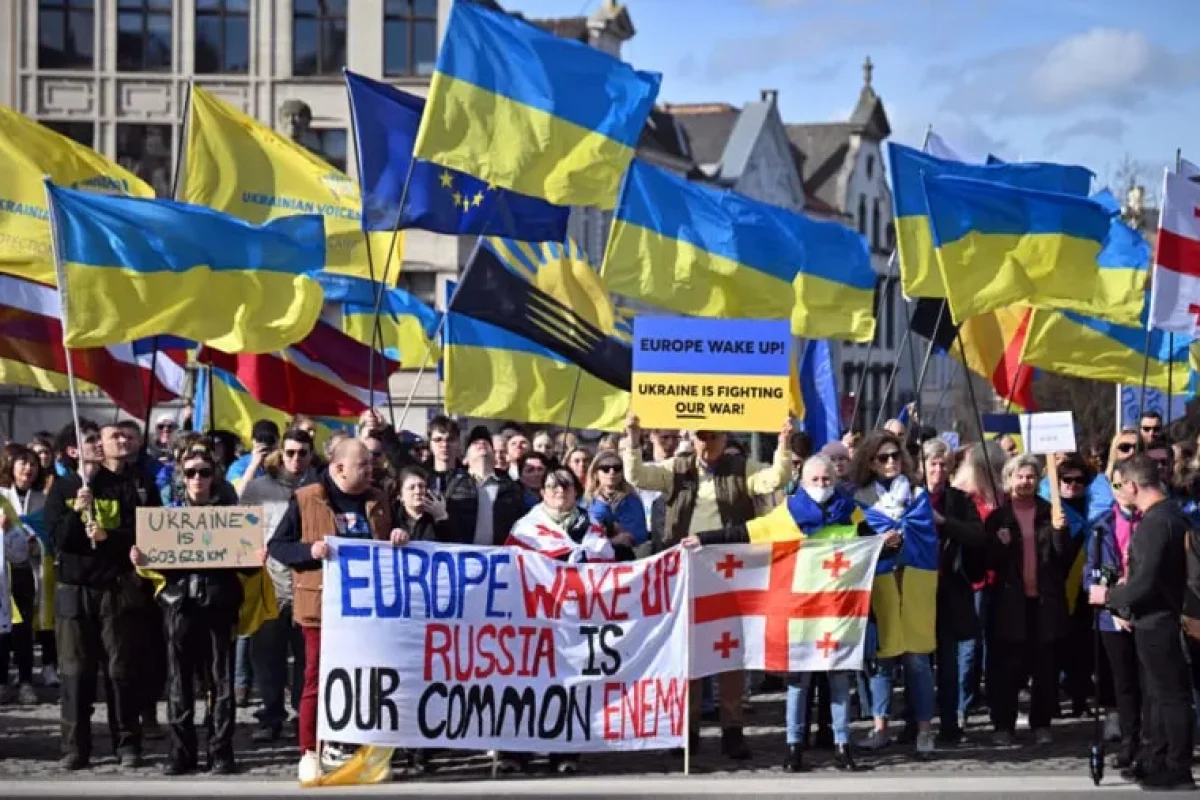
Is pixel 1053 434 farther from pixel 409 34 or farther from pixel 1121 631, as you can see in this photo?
pixel 409 34

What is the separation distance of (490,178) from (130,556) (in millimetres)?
4458

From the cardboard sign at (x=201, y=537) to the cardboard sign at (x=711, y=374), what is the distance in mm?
2664

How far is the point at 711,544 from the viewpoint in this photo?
12047mm

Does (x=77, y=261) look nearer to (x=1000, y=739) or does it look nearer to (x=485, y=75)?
(x=485, y=75)

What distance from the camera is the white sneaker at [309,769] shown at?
1113 centimetres

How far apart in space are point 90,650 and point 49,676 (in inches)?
189

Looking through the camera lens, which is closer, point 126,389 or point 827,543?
point 827,543

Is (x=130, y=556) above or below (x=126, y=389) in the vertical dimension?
below

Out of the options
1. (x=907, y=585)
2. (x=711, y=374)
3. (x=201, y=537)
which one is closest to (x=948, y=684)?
(x=907, y=585)

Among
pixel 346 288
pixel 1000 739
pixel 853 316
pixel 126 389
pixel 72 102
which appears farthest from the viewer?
pixel 72 102

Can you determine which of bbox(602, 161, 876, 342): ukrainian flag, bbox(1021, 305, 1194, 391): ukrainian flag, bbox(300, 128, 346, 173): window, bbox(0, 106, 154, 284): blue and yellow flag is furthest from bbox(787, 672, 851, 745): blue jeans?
bbox(300, 128, 346, 173): window

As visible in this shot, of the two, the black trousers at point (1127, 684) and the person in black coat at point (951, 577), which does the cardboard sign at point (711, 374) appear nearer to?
the person in black coat at point (951, 577)

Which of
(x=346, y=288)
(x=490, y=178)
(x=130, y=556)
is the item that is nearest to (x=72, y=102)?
(x=346, y=288)

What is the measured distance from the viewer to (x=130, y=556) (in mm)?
11625
